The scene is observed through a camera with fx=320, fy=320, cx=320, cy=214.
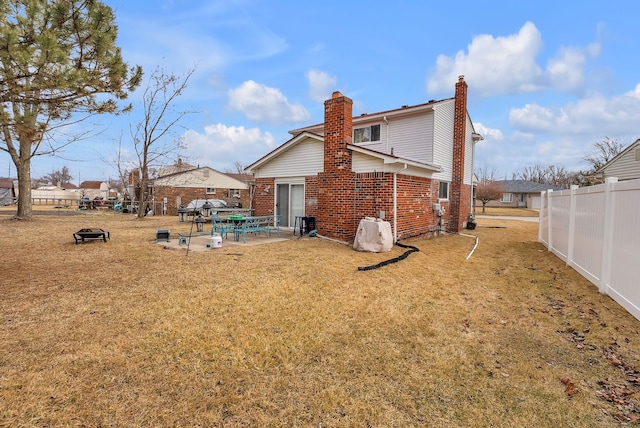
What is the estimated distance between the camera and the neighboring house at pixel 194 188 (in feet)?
95.7

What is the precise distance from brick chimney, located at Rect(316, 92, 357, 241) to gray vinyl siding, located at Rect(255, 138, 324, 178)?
67 cm

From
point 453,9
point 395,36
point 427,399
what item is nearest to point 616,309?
point 427,399

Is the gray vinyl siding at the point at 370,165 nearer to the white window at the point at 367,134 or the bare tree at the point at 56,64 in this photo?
the white window at the point at 367,134

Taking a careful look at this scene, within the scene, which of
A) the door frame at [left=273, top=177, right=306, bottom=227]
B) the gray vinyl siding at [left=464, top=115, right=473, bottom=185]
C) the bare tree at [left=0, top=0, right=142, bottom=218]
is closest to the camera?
the bare tree at [left=0, top=0, right=142, bottom=218]

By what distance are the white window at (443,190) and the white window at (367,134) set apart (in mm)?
3754

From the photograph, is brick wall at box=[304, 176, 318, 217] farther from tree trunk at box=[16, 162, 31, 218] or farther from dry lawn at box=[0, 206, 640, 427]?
tree trunk at box=[16, 162, 31, 218]

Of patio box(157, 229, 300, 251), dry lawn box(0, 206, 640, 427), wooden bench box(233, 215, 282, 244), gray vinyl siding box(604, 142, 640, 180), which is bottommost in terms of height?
dry lawn box(0, 206, 640, 427)

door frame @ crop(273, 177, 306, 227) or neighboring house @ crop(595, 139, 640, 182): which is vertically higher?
neighboring house @ crop(595, 139, 640, 182)

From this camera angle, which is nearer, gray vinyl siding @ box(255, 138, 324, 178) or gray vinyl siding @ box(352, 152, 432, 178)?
gray vinyl siding @ box(352, 152, 432, 178)

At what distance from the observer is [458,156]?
15.7 meters

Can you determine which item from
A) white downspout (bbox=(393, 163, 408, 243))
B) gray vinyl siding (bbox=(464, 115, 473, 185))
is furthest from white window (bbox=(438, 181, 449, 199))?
white downspout (bbox=(393, 163, 408, 243))

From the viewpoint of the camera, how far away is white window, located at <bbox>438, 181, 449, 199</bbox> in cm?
1477

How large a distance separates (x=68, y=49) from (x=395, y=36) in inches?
438

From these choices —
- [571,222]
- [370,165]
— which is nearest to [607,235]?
[571,222]
